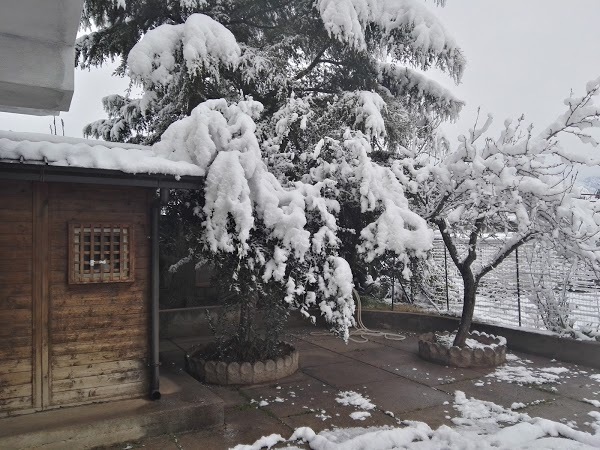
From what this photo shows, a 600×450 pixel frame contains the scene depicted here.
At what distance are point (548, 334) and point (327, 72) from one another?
699cm

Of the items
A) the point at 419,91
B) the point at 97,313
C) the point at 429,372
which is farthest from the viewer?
the point at 419,91

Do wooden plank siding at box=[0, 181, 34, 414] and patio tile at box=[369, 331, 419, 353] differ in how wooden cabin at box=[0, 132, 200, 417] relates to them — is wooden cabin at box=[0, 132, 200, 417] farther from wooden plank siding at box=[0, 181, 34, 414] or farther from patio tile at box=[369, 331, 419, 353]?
patio tile at box=[369, 331, 419, 353]

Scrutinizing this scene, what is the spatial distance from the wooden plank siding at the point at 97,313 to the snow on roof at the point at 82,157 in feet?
1.35

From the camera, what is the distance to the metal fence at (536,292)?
6.91 meters

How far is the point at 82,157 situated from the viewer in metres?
4.16

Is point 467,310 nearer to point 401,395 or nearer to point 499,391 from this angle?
point 499,391

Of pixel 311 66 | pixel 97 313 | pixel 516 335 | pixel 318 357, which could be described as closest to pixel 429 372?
pixel 318 357

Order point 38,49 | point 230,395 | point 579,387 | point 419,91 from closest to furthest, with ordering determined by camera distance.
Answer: point 38,49 → point 230,395 → point 579,387 → point 419,91

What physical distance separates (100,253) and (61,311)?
64 cm

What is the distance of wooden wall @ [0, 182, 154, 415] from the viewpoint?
13.8 feet

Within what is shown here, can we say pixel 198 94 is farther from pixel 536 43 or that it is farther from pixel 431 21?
pixel 536 43

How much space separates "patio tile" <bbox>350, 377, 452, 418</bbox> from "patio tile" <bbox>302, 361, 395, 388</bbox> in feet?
0.71

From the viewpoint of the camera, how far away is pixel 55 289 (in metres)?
4.39

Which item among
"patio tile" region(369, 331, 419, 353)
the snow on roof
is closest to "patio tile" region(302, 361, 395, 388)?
"patio tile" region(369, 331, 419, 353)
